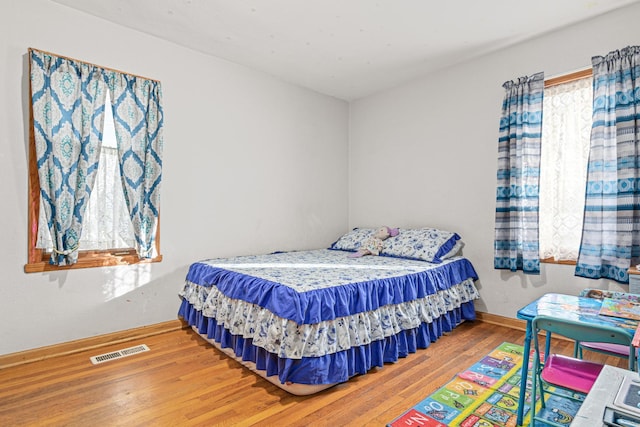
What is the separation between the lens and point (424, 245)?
3.42m

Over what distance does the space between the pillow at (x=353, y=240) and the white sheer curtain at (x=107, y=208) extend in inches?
87.3

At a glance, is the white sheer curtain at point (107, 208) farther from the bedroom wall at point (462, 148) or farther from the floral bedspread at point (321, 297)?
the bedroom wall at point (462, 148)

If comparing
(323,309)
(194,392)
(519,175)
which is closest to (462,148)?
(519,175)

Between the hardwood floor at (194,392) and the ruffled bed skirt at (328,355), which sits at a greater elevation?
the ruffled bed skirt at (328,355)

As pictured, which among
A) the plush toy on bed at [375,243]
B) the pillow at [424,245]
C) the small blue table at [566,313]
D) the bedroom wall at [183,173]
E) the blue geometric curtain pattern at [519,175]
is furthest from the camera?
the plush toy on bed at [375,243]

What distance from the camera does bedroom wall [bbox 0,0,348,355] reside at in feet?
8.06

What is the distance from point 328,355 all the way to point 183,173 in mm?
2147

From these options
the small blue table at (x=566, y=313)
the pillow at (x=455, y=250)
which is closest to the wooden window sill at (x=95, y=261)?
the pillow at (x=455, y=250)

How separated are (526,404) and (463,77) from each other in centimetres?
299

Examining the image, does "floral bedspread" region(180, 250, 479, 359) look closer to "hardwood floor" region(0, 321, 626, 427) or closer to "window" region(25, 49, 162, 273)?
"hardwood floor" region(0, 321, 626, 427)

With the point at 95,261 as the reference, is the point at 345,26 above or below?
above

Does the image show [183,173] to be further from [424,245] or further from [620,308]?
[620,308]

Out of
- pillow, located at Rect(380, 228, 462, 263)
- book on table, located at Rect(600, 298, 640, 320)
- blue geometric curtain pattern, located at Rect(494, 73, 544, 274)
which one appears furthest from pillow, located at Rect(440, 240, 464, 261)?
book on table, located at Rect(600, 298, 640, 320)

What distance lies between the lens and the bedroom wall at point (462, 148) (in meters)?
2.91
